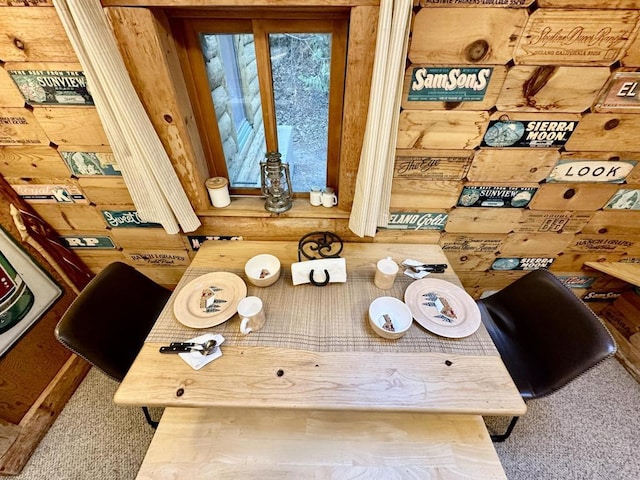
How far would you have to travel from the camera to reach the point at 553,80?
1.09m

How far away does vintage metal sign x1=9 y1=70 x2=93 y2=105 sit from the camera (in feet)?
3.65

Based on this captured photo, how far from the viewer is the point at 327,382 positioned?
0.99m

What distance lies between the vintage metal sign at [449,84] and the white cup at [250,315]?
1.05 m

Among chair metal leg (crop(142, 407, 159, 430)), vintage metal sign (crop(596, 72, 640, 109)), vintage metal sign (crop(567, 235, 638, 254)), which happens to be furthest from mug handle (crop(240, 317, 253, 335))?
vintage metal sign (crop(567, 235, 638, 254))

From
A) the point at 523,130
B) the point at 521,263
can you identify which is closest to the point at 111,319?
the point at 523,130

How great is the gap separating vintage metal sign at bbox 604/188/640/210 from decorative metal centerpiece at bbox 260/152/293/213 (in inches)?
66.3

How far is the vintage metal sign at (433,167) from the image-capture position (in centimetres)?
132

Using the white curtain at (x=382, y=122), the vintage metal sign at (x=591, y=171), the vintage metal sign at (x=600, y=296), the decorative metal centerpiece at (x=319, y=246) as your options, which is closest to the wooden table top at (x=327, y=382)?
the decorative metal centerpiece at (x=319, y=246)

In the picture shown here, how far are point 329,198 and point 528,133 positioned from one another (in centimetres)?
94

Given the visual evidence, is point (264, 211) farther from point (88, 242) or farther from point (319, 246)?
point (88, 242)

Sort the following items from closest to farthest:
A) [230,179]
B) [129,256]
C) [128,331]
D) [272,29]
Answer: [272,29] < [128,331] < [230,179] < [129,256]

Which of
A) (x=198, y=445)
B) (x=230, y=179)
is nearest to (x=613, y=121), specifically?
(x=230, y=179)

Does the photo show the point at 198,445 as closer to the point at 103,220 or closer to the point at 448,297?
the point at 448,297

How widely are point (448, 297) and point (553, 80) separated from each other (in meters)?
0.95
